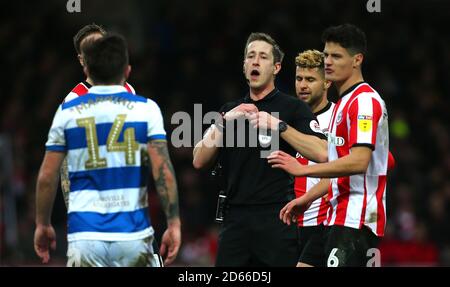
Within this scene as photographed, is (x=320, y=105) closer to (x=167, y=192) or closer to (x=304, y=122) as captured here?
(x=304, y=122)

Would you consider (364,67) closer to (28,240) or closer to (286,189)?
(28,240)

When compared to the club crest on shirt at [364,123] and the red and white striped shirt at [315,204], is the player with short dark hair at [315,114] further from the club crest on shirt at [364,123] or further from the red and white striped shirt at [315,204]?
the club crest on shirt at [364,123]

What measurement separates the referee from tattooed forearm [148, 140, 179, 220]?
1065 millimetres

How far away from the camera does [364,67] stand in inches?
660

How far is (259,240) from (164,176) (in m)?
1.36

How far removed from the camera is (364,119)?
259 inches

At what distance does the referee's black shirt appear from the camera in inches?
280

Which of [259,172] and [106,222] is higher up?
[259,172]

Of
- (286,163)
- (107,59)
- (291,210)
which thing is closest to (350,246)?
(291,210)

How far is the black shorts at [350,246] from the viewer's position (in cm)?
666

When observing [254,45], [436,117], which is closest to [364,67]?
[436,117]

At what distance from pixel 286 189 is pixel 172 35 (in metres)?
10.7

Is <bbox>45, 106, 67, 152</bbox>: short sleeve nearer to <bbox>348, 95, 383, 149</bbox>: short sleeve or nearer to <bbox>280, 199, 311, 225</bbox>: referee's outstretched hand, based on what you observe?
<bbox>280, 199, 311, 225</bbox>: referee's outstretched hand

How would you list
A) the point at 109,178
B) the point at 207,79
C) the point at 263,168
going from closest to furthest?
1. the point at 109,178
2. the point at 263,168
3. the point at 207,79
